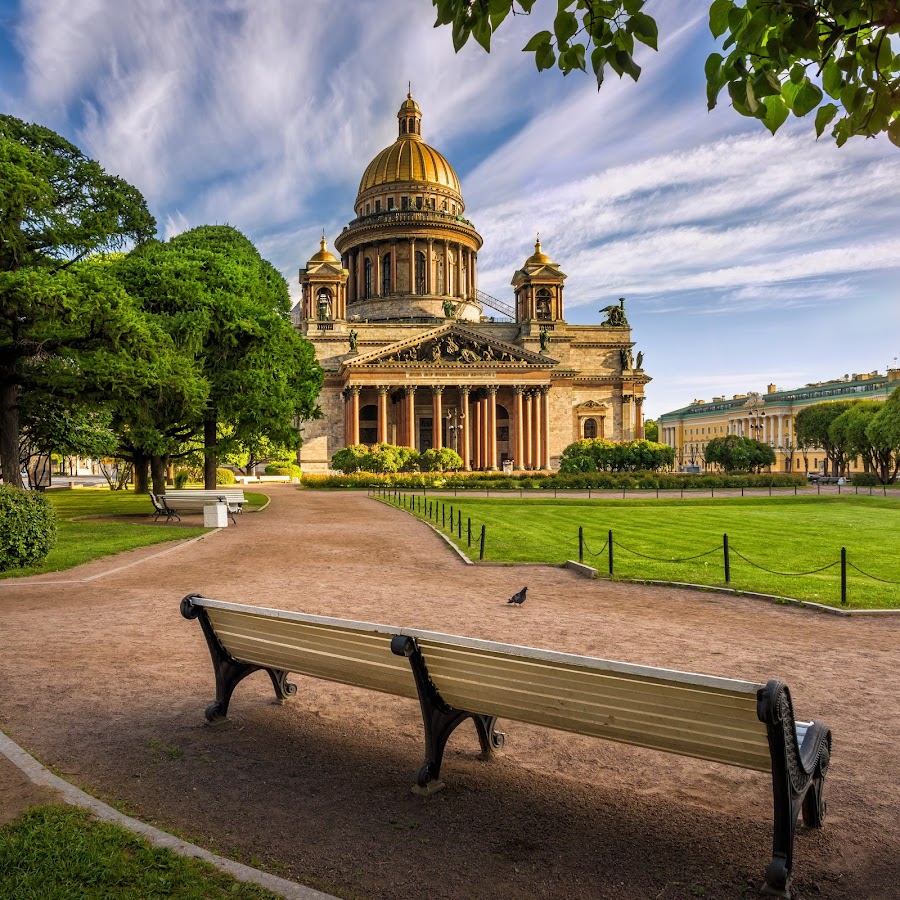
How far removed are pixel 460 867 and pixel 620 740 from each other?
1.14 metres

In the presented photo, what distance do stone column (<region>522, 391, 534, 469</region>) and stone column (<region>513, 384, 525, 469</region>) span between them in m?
0.28

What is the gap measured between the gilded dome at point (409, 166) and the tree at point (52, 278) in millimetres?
59686

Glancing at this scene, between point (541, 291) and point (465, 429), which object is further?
point (541, 291)

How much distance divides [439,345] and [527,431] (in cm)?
1122

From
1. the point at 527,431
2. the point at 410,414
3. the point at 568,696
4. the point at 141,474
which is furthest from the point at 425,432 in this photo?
the point at 568,696

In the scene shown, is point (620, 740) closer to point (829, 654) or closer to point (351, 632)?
point (351, 632)

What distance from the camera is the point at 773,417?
120188 mm

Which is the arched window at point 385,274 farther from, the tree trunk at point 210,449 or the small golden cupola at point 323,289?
the tree trunk at point 210,449

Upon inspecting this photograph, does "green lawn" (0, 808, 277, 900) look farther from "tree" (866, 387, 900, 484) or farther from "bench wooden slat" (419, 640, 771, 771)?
"tree" (866, 387, 900, 484)

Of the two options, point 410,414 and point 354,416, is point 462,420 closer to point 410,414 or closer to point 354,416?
point 410,414

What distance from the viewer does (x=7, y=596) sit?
12.0 meters

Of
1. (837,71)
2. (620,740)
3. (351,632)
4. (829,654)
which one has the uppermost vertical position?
(837,71)

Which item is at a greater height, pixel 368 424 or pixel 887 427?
pixel 368 424

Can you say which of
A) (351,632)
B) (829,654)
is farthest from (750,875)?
(829,654)
